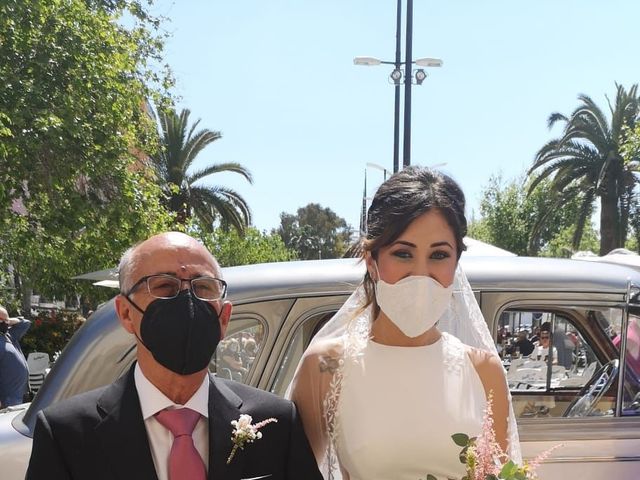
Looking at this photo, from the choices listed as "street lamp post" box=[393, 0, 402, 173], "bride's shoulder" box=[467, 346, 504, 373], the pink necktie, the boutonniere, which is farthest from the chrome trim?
"street lamp post" box=[393, 0, 402, 173]

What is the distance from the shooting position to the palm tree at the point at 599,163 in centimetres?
2125

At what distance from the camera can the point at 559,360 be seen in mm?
3922

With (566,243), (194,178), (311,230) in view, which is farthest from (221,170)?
(311,230)

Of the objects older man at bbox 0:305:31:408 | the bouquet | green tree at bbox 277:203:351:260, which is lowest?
green tree at bbox 277:203:351:260

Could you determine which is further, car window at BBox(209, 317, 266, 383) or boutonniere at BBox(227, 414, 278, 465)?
car window at BBox(209, 317, 266, 383)

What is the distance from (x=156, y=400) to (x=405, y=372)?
84 cm

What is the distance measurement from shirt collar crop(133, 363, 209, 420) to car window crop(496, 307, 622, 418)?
178 centimetres

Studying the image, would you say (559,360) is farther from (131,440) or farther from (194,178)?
(194,178)

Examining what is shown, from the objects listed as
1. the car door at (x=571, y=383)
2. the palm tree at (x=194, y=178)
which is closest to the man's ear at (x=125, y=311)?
the car door at (x=571, y=383)

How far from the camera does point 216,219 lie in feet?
86.2

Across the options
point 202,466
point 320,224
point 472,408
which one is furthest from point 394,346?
point 320,224

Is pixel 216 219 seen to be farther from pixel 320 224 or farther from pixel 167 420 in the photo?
pixel 320 224

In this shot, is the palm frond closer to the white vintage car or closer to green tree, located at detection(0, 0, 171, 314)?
green tree, located at detection(0, 0, 171, 314)

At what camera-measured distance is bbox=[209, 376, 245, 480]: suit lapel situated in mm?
1863
